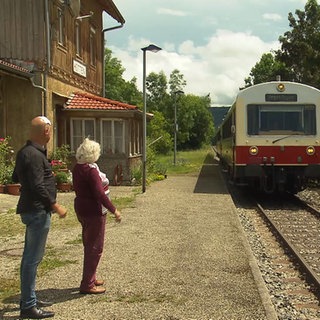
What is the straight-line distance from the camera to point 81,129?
60.3 ft

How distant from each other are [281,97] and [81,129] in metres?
7.19

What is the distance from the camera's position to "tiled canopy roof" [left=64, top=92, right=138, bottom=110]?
58.9 feet

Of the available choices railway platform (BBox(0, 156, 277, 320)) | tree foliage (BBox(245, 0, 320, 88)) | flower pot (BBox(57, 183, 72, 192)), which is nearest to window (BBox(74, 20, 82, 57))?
flower pot (BBox(57, 183, 72, 192))

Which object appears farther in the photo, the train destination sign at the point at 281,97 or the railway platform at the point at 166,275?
the train destination sign at the point at 281,97

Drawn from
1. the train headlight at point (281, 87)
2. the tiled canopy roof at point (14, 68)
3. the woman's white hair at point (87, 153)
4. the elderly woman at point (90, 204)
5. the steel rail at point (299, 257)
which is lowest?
the steel rail at point (299, 257)

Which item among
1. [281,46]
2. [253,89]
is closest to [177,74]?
[281,46]

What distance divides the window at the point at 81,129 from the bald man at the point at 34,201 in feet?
44.5

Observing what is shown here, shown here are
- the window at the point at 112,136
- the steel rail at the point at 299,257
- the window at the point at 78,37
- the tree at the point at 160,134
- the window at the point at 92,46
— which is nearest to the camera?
the steel rail at the point at 299,257

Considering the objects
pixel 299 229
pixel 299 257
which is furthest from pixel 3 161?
pixel 299 257

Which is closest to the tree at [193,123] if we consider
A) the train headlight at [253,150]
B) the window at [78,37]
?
the window at [78,37]

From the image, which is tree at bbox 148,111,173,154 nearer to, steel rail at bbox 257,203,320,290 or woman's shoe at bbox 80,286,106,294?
steel rail at bbox 257,203,320,290

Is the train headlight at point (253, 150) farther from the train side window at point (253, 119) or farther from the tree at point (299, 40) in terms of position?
the tree at point (299, 40)

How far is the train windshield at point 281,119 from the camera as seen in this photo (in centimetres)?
1421

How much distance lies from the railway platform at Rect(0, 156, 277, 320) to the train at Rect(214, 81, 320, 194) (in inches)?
143
